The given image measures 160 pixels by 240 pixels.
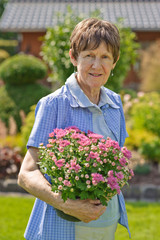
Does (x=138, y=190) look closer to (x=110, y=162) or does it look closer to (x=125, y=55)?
(x=125, y=55)

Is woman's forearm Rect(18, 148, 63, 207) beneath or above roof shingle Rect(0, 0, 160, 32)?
beneath

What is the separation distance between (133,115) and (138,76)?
864cm

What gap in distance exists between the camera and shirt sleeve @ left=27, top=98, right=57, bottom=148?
6.00ft

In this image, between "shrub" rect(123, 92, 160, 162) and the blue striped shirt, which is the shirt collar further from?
"shrub" rect(123, 92, 160, 162)

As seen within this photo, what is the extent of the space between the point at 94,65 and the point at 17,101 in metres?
6.58

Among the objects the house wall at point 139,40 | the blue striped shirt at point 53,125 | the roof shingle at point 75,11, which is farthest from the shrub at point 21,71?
the house wall at point 139,40

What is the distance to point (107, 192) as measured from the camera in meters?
1.70

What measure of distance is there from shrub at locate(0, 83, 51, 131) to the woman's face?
6.32 metres

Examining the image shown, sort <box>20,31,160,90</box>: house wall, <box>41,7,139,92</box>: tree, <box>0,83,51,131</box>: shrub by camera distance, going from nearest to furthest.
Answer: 1. <box>41,7,139,92</box>: tree
2. <box>0,83,51,131</box>: shrub
3. <box>20,31,160,90</box>: house wall

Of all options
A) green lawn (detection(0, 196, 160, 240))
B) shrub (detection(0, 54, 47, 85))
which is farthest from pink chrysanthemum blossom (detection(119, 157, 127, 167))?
shrub (detection(0, 54, 47, 85))

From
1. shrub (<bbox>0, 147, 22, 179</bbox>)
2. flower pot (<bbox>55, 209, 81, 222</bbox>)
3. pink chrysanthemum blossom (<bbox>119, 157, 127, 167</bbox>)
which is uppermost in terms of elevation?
pink chrysanthemum blossom (<bbox>119, 157, 127, 167</bbox>)

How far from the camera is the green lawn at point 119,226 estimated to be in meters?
4.46

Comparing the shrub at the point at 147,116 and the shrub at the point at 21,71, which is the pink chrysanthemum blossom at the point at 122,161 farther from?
the shrub at the point at 21,71

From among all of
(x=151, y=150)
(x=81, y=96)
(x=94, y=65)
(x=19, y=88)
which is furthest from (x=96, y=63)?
(x=19, y=88)
